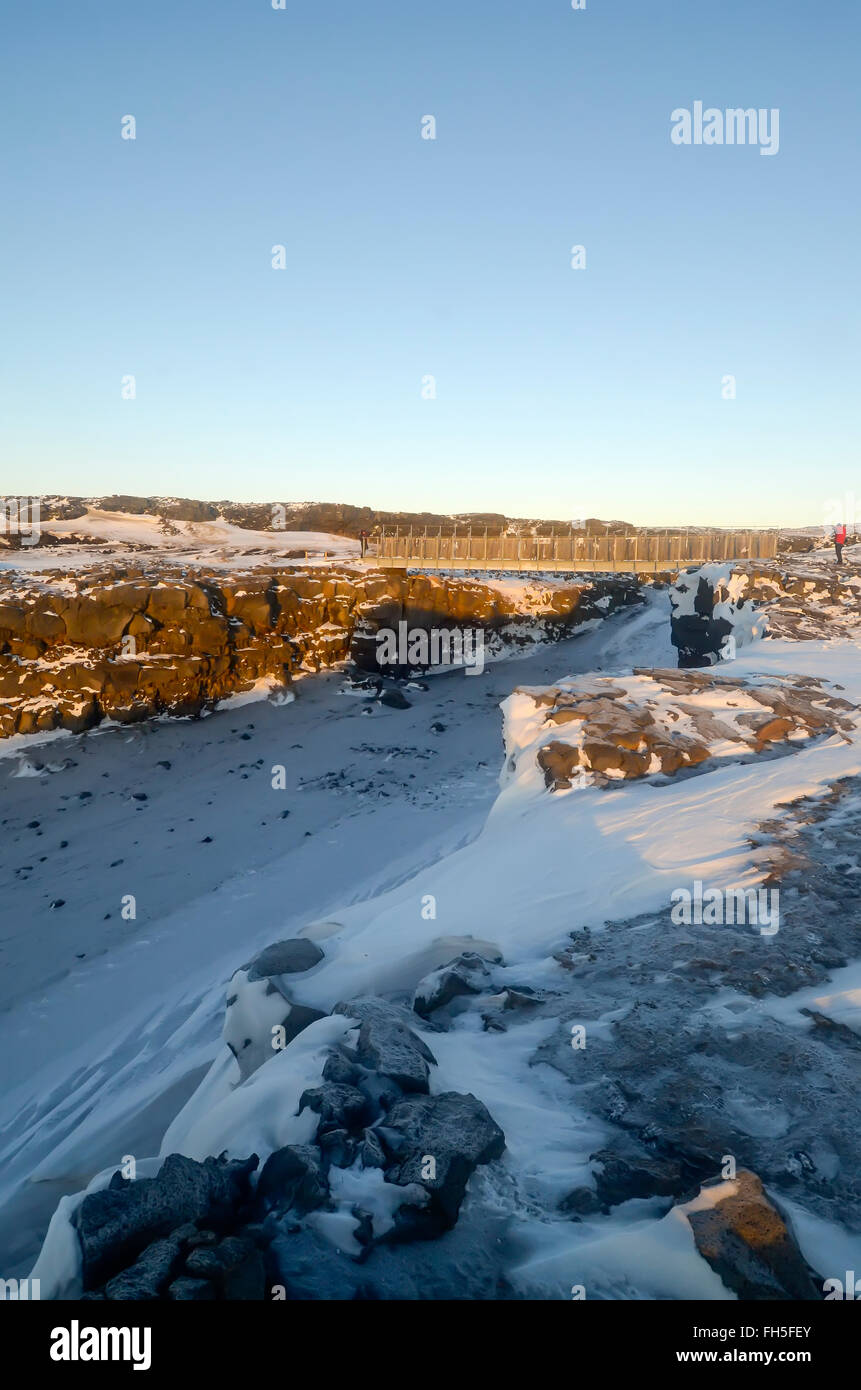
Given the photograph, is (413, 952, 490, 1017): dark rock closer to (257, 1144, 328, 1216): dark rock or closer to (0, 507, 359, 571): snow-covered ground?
(257, 1144, 328, 1216): dark rock

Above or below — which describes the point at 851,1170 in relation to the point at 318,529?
below

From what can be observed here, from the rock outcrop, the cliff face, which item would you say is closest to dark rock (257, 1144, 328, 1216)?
the rock outcrop

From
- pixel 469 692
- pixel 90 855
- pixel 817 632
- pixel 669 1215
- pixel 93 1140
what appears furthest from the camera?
pixel 469 692

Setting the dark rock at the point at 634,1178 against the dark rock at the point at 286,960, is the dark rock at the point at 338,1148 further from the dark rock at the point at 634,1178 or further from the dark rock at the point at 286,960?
the dark rock at the point at 286,960

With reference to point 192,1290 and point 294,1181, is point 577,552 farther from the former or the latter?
point 192,1290

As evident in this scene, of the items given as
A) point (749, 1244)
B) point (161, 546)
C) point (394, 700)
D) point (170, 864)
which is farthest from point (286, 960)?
point (161, 546)

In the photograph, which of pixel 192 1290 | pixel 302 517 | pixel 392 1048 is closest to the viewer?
pixel 192 1290

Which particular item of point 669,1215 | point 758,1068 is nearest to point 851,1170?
point 758,1068
